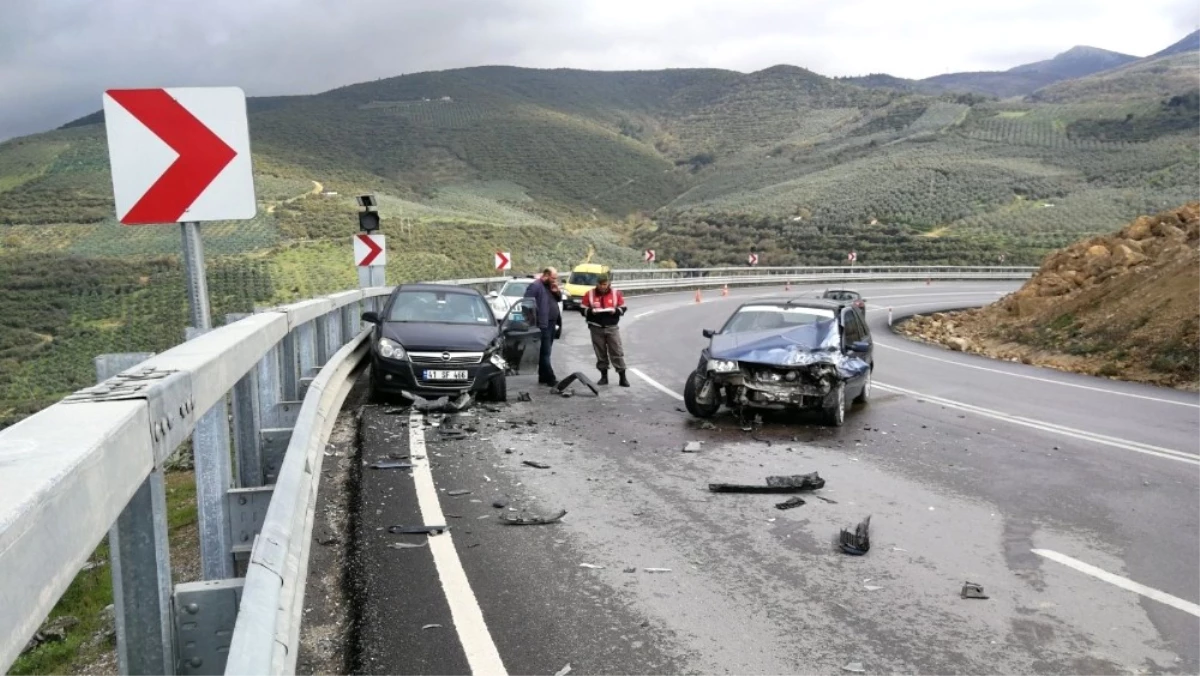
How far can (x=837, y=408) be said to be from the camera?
10828 millimetres

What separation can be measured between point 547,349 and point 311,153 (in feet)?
335

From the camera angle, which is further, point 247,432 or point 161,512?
point 247,432

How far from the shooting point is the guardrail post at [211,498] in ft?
12.1

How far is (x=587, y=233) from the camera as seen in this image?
81.1m

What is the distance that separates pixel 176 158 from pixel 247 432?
1583mm

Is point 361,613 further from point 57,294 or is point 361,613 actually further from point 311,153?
point 311,153

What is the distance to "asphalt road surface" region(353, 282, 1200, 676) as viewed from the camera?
4.61 meters

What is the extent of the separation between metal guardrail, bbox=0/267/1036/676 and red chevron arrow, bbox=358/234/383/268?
13.7 m

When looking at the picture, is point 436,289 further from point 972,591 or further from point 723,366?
point 972,591

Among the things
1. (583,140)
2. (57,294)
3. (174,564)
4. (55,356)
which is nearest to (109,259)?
(57,294)

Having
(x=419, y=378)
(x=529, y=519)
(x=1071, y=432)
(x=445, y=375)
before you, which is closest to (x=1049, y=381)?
(x=1071, y=432)

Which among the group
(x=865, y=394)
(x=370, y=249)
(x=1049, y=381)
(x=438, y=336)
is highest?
(x=370, y=249)

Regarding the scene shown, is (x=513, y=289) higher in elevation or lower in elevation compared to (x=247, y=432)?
lower

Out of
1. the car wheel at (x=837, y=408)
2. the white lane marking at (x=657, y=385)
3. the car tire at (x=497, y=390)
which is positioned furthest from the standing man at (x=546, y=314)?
the car wheel at (x=837, y=408)
